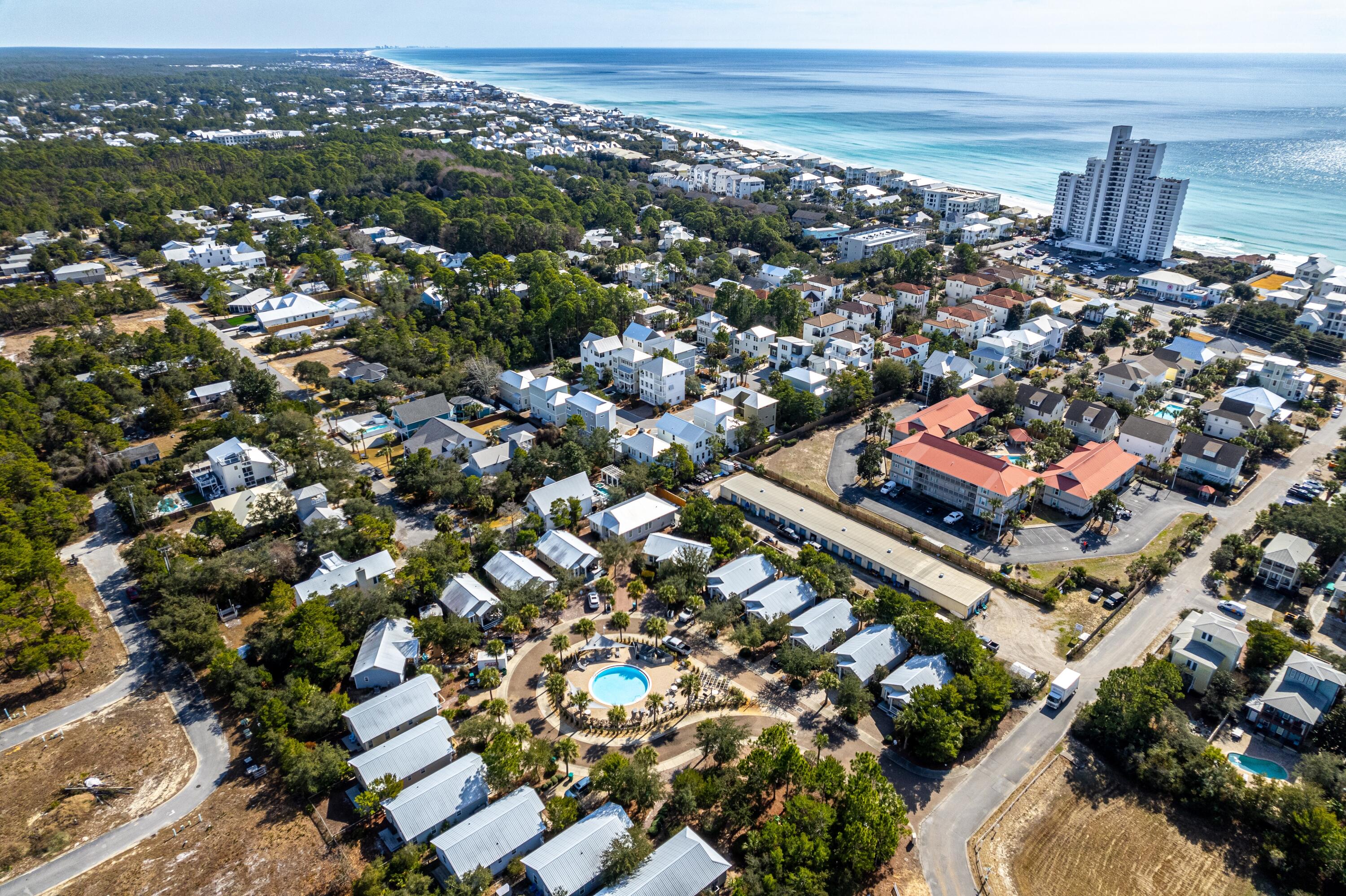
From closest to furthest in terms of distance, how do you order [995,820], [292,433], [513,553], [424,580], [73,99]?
[995,820]
[424,580]
[513,553]
[292,433]
[73,99]

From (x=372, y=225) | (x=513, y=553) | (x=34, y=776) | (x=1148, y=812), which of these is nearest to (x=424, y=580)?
(x=513, y=553)

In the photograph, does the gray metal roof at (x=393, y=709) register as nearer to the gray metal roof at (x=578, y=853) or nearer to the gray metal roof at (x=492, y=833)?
the gray metal roof at (x=492, y=833)

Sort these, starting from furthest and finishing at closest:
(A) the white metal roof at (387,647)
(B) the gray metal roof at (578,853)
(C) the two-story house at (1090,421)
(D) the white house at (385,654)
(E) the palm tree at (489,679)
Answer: (C) the two-story house at (1090,421), (A) the white metal roof at (387,647), (D) the white house at (385,654), (E) the palm tree at (489,679), (B) the gray metal roof at (578,853)

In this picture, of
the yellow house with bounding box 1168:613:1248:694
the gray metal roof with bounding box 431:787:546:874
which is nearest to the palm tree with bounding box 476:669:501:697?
the gray metal roof with bounding box 431:787:546:874

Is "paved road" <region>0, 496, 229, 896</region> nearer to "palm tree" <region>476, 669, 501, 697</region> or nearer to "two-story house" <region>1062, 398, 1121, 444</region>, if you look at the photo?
"palm tree" <region>476, 669, 501, 697</region>

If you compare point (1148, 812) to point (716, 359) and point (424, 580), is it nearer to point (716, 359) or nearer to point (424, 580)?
point (424, 580)

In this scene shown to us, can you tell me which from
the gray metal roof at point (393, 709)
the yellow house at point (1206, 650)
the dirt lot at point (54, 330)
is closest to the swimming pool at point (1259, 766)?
the yellow house at point (1206, 650)

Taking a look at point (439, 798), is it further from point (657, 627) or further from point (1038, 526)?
point (1038, 526)
